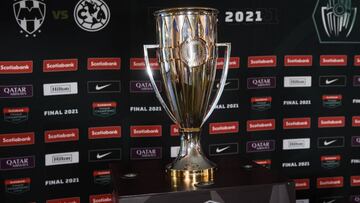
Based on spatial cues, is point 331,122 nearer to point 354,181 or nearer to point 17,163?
point 354,181

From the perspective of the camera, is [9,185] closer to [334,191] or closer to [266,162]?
[266,162]

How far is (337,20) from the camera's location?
2.68 metres

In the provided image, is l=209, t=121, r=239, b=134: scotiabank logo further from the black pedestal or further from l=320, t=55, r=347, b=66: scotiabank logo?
the black pedestal

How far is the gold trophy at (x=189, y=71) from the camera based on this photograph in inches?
55.0

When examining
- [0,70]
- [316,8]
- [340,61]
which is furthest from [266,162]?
[0,70]

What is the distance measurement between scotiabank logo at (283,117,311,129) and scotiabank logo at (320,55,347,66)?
1.17 feet

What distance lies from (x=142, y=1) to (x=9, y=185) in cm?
121

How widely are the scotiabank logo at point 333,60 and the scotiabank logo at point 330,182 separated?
713 millimetres

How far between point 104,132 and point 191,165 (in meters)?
1.06

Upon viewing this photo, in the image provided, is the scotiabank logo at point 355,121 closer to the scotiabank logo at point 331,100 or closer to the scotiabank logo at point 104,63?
the scotiabank logo at point 331,100

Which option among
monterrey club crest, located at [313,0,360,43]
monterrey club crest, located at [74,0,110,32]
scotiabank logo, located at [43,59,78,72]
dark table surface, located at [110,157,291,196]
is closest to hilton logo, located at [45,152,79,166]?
scotiabank logo, located at [43,59,78,72]

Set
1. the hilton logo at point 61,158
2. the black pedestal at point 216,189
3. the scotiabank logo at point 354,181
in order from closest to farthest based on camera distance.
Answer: the black pedestal at point 216,189, the hilton logo at point 61,158, the scotiabank logo at point 354,181

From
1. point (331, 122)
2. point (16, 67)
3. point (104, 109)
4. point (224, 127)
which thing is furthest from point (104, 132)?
point (331, 122)

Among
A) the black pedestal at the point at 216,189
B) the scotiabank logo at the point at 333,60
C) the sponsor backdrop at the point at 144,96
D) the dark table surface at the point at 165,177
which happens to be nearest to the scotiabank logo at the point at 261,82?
the sponsor backdrop at the point at 144,96
